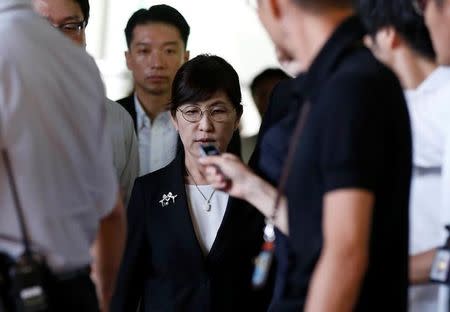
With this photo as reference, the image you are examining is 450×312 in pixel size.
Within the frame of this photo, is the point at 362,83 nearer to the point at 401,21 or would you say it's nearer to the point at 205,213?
the point at 401,21

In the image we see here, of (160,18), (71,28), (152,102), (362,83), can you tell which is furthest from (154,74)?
(362,83)

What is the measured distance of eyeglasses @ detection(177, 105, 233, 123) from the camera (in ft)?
10.6

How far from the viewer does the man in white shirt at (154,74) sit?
3.88m

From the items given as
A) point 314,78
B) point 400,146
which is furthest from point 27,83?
point 400,146

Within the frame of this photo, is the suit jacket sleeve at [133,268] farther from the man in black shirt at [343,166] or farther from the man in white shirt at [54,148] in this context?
the man in black shirt at [343,166]

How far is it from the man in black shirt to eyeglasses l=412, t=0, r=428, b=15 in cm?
51

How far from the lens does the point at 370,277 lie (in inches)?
74.4

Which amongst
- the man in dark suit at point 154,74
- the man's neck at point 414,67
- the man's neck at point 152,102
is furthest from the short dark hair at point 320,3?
the man's neck at point 152,102

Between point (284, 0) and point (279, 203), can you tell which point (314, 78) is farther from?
point (279, 203)

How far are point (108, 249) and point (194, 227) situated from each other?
2.95 feet

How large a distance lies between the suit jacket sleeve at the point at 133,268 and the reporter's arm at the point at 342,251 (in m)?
1.38

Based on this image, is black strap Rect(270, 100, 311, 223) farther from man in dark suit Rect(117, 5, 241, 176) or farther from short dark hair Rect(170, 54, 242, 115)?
Result: man in dark suit Rect(117, 5, 241, 176)

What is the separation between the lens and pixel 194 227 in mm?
3166

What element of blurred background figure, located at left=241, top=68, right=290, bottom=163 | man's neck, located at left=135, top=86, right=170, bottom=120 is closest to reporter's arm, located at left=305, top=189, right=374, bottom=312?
man's neck, located at left=135, top=86, right=170, bottom=120
